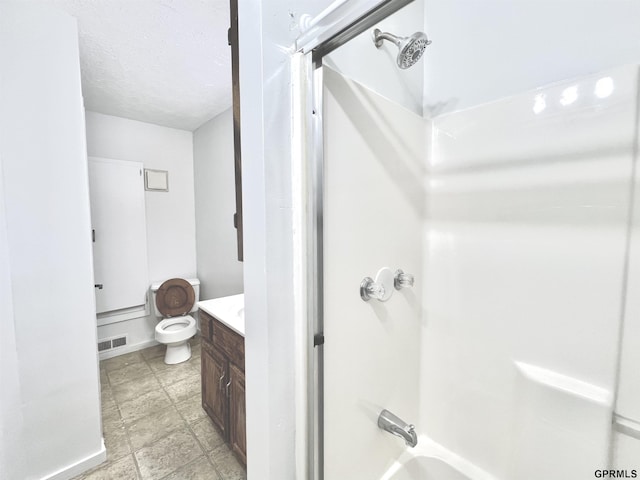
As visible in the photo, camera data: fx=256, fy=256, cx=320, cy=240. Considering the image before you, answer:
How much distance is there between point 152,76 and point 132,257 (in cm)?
181

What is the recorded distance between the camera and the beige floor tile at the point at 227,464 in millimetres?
1511

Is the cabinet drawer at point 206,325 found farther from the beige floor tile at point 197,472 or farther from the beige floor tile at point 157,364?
the beige floor tile at point 157,364

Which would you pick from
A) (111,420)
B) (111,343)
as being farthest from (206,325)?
(111,343)

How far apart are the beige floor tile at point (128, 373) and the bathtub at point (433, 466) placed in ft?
7.80

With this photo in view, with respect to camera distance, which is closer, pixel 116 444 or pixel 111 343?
pixel 116 444

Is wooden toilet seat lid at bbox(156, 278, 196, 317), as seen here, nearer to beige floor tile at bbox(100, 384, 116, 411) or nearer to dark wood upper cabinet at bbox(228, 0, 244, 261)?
beige floor tile at bbox(100, 384, 116, 411)

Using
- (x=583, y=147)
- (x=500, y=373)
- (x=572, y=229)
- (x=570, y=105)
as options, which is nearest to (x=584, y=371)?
(x=500, y=373)

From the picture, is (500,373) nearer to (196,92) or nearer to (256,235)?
(256,235)

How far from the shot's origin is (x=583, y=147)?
0.91m

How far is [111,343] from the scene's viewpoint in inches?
107

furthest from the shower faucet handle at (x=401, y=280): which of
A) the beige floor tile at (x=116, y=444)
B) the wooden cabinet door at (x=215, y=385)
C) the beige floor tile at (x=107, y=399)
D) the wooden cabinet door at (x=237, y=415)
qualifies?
the beige floor tile at (x=107, y=399)

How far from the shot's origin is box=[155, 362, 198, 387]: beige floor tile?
2.36m

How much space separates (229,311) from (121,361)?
6.50ft
